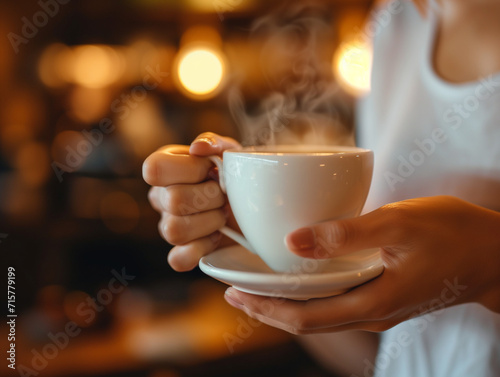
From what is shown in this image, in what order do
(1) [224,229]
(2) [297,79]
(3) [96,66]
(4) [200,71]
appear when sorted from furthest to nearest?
(2) [297,79], (4) [200,71], (3) [96,66], (1) [224,229]

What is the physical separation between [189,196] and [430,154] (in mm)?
500

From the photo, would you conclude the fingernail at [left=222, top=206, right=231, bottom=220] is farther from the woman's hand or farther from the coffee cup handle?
the woman's hand

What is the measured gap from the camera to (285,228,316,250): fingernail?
1.58 feet

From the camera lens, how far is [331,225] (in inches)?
18.5

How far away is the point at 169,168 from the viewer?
0.61 meters

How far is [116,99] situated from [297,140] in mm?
903

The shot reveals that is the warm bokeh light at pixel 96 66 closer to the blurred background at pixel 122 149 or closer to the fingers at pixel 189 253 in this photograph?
the blurred background at pixel 122 149

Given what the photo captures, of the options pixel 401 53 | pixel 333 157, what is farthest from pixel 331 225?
pixel 401 53

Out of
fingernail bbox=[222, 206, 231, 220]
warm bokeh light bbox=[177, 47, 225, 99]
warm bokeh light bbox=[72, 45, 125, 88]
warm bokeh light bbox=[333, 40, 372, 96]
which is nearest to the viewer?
fingernail bbox=[222, 206, 231, 220]

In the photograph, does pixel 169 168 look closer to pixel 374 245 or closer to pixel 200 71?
pixel 374 245

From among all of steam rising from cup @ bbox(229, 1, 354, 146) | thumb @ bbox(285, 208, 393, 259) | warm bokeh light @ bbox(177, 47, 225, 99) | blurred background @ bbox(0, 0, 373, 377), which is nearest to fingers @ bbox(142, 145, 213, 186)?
thumb @ bbox(285, 208, 393, 259)

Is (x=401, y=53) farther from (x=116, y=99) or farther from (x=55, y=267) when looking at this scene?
(x=55, y=267)

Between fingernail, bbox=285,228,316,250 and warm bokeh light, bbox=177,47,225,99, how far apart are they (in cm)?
164

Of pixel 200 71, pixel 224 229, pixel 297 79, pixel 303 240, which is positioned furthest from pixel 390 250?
pixel 297 79
